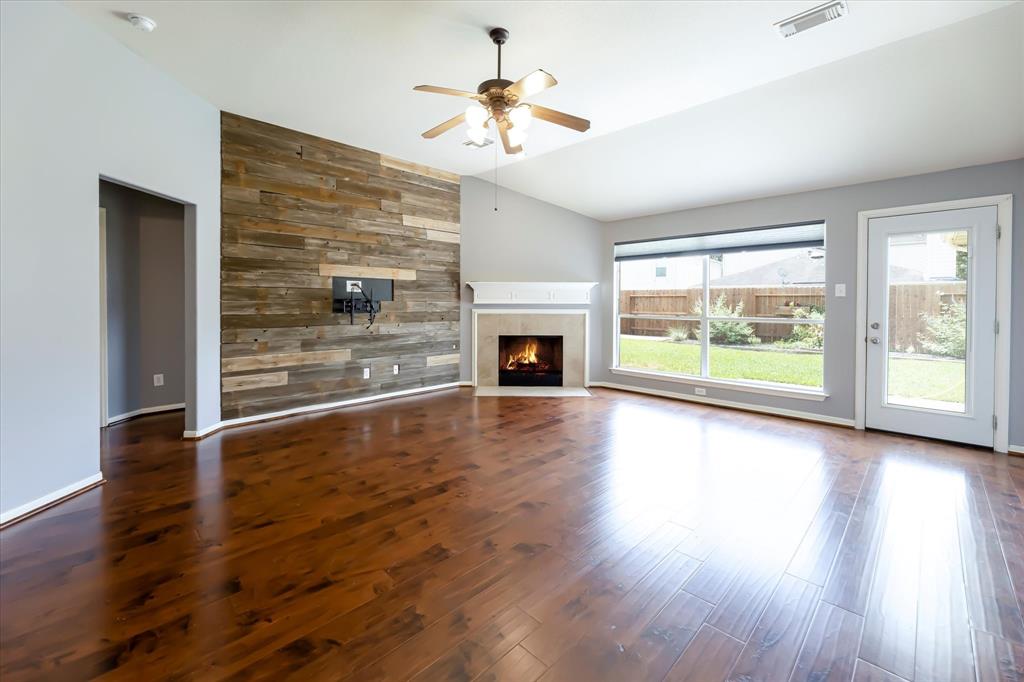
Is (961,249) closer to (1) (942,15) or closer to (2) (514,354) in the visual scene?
(1) (942,15)

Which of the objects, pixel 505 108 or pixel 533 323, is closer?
pixel 505 108

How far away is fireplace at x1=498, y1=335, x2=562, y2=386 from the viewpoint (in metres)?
6.50

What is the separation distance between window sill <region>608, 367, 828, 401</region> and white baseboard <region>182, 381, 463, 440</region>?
8.21ft

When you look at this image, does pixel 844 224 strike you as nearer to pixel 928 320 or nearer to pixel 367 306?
pixel 928 320

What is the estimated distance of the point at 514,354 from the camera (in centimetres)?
662

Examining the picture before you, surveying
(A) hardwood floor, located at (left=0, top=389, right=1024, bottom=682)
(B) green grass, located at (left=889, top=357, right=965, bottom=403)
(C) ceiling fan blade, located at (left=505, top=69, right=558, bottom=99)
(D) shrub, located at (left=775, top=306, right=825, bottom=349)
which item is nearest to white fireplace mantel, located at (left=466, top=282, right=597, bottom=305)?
(D) shrub, located at (left=775, top=306, right=825, bottom=349)

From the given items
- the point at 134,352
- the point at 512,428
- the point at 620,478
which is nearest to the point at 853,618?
the point at 620,478

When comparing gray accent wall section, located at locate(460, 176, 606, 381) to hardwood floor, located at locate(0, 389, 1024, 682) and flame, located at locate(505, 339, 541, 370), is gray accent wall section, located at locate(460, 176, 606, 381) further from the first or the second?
hardwood floor, located at locate(0, 389, 1024, 682)

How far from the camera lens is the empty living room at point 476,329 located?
168 centimetres

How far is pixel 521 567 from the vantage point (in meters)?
2.00

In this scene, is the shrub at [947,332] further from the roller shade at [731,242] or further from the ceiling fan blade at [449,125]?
the ceiling fan blade at [449,125]

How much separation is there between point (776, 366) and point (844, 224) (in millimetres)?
1640

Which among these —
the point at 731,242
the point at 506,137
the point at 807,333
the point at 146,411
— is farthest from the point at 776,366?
the point at 146,411

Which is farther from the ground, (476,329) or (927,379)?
(476,329)
